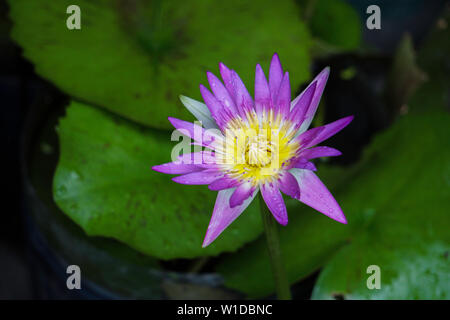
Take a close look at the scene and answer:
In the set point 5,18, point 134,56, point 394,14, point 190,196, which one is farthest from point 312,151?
point 394,14

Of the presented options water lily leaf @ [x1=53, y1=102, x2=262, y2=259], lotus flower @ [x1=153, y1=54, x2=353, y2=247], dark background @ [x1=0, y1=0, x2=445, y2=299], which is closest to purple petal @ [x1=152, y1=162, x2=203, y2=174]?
lotus flower @ [x1=153, y1=54, x2=353, y2=247]

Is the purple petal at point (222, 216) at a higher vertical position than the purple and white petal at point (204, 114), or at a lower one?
lower

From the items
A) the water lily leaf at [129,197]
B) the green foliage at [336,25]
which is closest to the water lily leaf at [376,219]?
the water lily leaf at [129,197]

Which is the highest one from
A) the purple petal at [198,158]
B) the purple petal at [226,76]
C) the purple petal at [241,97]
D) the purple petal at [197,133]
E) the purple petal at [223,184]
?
the purple petal at [226,76]

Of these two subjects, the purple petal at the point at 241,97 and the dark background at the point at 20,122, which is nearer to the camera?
the purple petal at the point at 241,97

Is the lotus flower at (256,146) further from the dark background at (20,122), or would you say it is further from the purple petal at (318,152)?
the dark background at (20,122)

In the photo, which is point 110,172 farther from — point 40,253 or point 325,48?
point 325,48
